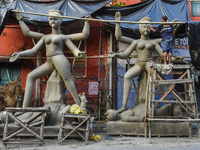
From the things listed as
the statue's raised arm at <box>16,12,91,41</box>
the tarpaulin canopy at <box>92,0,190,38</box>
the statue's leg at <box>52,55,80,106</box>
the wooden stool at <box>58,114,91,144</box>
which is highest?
the tarpaulin canopy at <box>92,0,190,38</box>

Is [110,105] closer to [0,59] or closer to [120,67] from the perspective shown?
[120,67]

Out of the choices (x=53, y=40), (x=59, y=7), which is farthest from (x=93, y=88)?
(x=59, y=7)

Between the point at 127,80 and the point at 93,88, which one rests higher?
the point at 127,80

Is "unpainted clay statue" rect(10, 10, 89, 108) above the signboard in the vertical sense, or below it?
above

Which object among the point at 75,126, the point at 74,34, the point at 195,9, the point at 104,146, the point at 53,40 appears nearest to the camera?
the point at 104,146

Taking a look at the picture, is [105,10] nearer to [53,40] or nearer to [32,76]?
[53,40]

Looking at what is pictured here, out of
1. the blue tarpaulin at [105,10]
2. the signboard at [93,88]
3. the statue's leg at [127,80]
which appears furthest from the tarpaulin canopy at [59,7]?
the statue's leg at [127,80]

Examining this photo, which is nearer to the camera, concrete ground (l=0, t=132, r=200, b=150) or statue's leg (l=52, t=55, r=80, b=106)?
concrete ground (l=0, t=132, r=200, b=150)

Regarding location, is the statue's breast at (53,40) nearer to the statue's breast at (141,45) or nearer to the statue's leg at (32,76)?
the statue's leg at (32,76)

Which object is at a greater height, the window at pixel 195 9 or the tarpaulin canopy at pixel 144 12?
the window at pixel 195 9

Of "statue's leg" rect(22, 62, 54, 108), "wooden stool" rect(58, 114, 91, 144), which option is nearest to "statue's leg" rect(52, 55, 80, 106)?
"statue's leg" rect(22, 62, 54, 108)

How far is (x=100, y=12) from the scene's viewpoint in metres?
8.23

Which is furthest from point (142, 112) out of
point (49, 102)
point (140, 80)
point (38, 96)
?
point (38, 96)

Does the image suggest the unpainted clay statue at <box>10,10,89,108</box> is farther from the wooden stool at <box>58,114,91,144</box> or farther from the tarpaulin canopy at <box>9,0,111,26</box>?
the tarpaulin canopy at <box>9,0,111,26</box>
